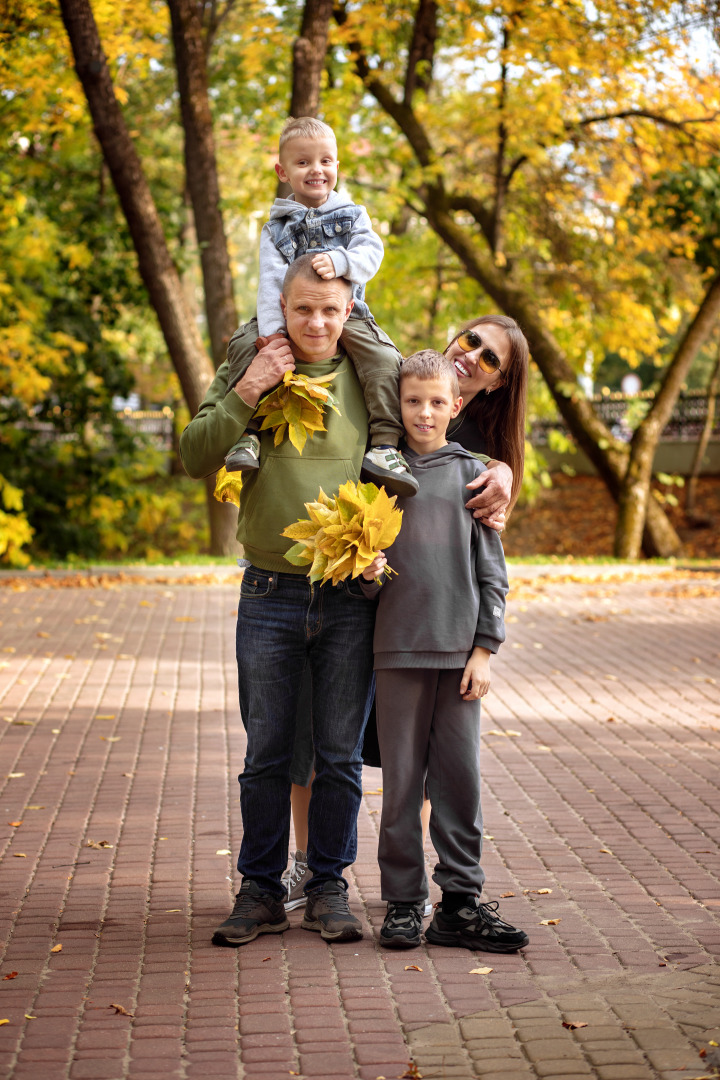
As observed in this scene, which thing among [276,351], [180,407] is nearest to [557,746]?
[276,351]

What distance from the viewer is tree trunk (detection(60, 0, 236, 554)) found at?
11938 millimetres

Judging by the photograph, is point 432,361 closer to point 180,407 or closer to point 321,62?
point 321,62

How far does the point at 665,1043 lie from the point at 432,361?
6.86 ft

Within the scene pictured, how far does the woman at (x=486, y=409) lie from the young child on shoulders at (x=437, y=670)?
0.22 meters

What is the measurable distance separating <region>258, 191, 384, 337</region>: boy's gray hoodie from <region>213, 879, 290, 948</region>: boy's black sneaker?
1948mm

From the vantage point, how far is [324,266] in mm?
3533

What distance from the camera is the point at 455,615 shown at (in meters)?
3.69

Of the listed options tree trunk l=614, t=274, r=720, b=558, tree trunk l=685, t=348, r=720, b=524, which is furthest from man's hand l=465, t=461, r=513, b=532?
tree trunk l=685, t=348, r=720, b=524

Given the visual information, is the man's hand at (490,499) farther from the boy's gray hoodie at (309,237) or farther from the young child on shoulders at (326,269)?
the boy's gray hoodie at (309,237)

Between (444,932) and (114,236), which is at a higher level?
(114,236)

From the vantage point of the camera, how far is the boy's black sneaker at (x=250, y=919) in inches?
149

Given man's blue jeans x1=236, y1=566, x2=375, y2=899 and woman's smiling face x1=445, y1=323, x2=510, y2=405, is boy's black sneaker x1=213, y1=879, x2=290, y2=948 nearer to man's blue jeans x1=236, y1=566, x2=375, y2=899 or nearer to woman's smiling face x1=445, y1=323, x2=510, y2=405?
A: man's blue jeans x1=236, y1=566, x2=375, y2=899

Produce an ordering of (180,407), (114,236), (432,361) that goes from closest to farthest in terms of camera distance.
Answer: (432,361), (114,236), (180,407)

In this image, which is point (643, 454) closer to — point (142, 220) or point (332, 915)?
point (142, 220)
